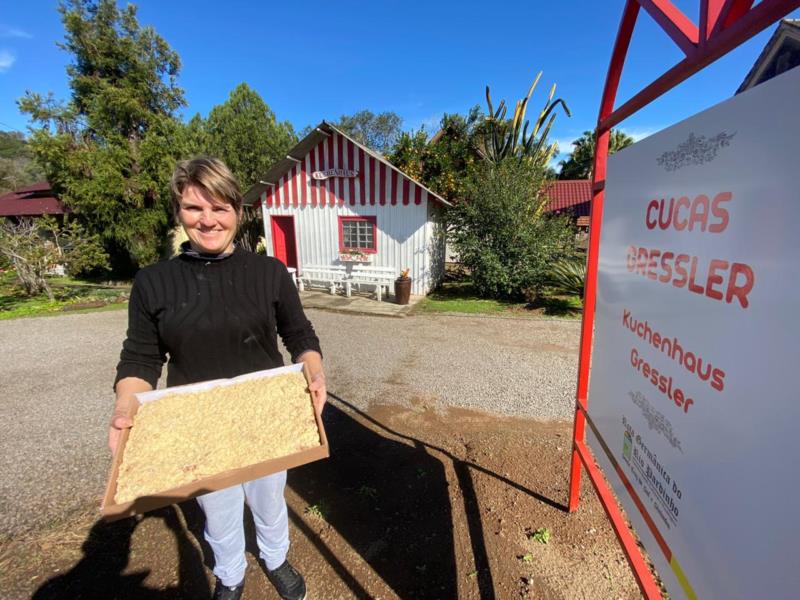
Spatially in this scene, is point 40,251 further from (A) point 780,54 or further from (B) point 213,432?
(A) point 780,54

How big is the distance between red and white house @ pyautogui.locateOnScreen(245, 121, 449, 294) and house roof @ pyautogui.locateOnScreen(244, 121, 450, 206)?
3 cm

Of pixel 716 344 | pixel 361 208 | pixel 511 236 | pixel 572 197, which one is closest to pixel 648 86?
pixel 716 344

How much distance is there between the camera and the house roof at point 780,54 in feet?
17.2

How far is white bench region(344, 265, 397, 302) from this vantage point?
10852mm

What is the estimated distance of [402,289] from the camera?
10125 millimetres

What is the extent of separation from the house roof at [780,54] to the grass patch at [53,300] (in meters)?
14.8

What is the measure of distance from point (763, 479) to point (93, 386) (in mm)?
7023

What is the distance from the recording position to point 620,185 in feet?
5.69

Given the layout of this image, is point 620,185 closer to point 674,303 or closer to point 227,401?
point 674,303

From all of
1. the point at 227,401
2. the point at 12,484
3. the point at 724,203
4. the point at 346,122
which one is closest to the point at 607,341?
the point at 724,203

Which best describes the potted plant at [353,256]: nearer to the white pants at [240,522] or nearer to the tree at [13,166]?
the white pants at [240,522]

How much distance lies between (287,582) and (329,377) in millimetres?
3415

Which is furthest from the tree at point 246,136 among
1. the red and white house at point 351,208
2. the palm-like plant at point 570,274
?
the palm-like plant at point 570,274

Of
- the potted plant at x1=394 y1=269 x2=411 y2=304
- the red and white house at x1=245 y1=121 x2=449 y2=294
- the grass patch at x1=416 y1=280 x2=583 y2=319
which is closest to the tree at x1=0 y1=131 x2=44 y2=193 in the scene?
the red and white house at x1=245 y1=121 x2=449 y2=294
